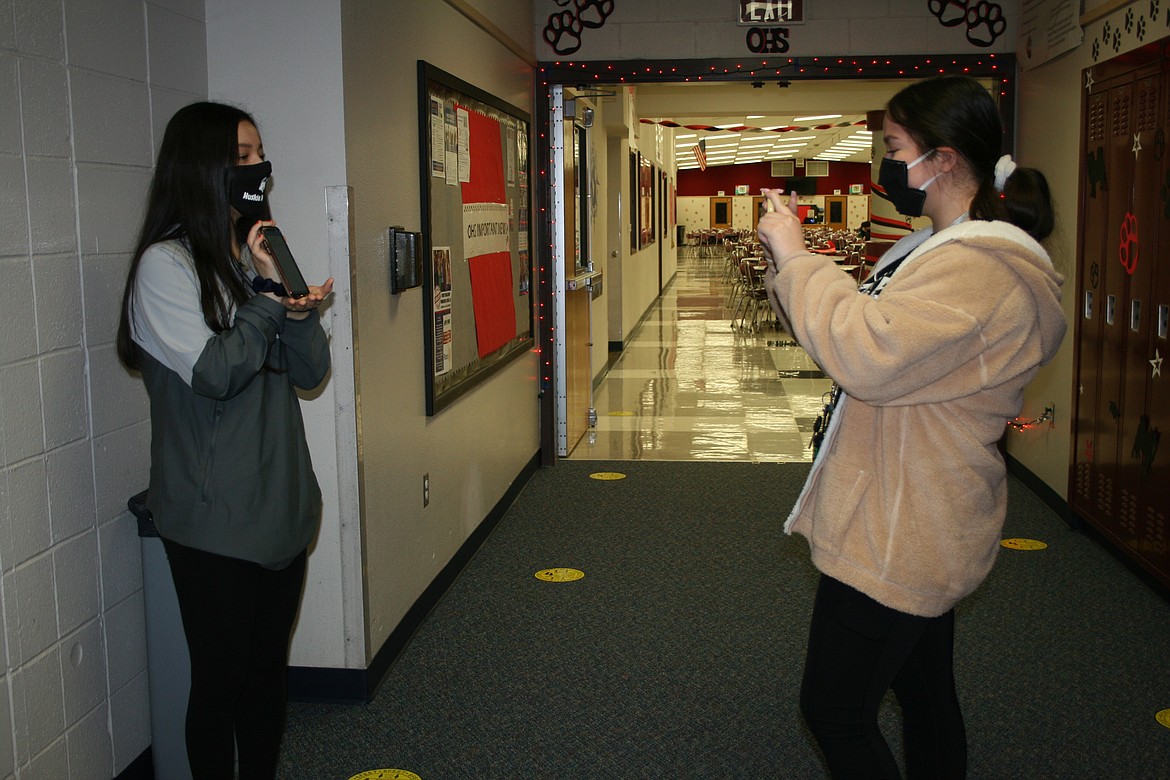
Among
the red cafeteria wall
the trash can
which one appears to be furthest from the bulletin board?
the red cafeteria wall

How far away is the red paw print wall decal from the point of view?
4.05m

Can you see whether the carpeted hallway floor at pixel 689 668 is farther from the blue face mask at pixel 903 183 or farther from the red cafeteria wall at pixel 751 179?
the red cafeteria wall at pixel 751 179

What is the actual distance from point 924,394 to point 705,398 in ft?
22.2

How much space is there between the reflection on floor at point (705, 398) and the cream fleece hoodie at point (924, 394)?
14.9 ft

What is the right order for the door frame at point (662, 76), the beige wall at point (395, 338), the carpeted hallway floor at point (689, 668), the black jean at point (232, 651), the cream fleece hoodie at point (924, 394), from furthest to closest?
the door frame at point (662, 76) → the beige wall at point (395, 338) → the carpeted hallway floor at point (689, 668) → the black jean at point (232, 651) → the cream fleece hoodie at point (924, 394)

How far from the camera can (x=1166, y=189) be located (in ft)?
12.3

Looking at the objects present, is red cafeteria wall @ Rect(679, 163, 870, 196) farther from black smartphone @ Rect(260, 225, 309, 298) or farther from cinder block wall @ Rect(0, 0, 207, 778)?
black smartphone @ Rect(260, 225, 309, 298)

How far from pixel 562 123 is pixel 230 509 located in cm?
427

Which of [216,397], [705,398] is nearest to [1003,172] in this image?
[216,397]

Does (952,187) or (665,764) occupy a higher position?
(952,187)

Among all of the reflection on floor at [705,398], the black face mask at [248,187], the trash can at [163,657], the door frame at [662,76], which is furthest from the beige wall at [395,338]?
the reflection on floor at [705,398]

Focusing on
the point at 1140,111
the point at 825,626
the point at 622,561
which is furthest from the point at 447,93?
the point at 825,626

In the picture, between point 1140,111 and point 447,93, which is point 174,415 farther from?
point 1140,111

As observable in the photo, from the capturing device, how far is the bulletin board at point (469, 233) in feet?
12.2
